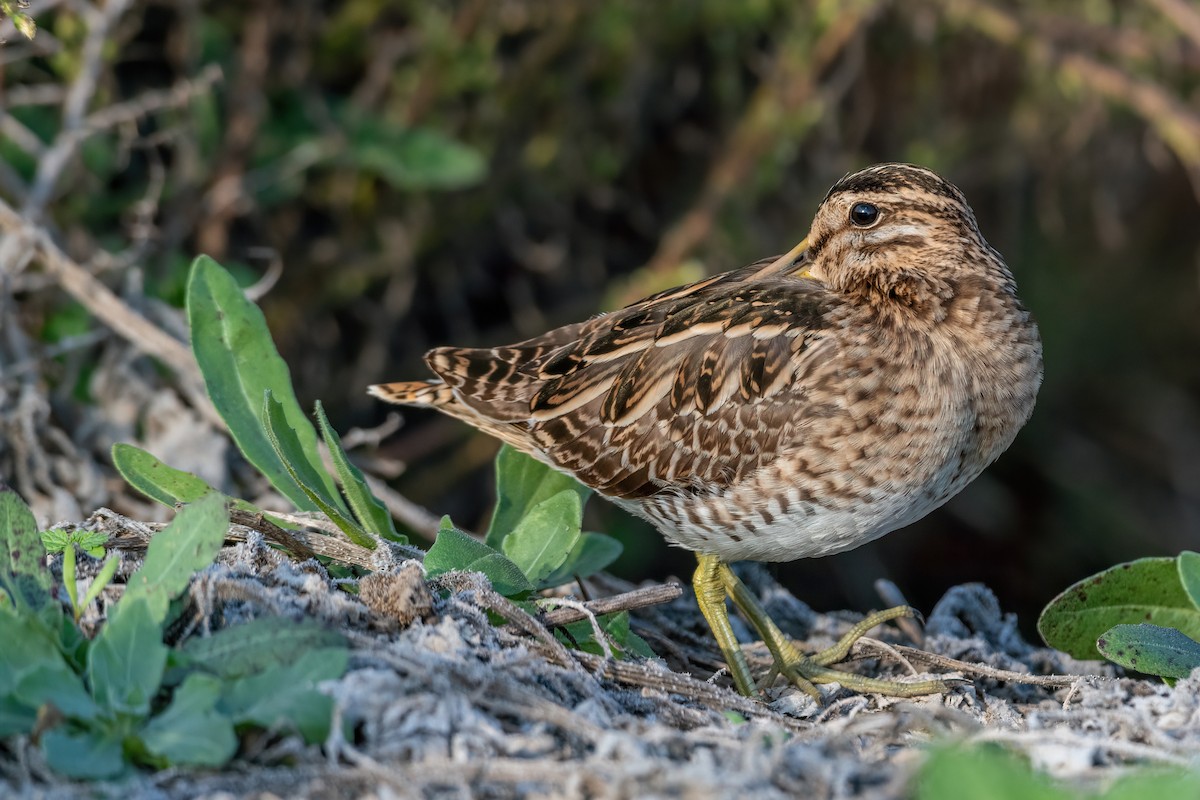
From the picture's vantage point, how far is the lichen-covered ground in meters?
1.85

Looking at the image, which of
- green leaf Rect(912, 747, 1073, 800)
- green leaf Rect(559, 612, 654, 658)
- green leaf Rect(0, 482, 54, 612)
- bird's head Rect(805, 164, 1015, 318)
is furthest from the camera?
bird's head Rect(805, 164, 1015, 318)

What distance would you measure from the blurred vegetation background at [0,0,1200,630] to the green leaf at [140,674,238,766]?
1656 millimetres

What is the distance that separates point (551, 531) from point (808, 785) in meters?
1.22

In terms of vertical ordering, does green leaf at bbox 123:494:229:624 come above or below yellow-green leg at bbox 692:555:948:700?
above


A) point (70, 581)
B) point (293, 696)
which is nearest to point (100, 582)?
point (70, 581)

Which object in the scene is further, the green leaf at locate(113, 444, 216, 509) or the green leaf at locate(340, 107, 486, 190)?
the green leaf at locate(340, 107, 486, 190)

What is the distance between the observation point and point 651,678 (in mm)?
2428

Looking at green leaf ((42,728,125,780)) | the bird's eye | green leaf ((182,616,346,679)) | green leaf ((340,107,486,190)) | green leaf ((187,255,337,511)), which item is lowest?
green leaf ((42,728,125,780))

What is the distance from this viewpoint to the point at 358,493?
2.90 metres

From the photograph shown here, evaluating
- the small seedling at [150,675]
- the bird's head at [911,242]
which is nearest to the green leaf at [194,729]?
the small seedling at [150,675]

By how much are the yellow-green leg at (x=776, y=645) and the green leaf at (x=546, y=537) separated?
459mm

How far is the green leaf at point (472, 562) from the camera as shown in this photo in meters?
2.63

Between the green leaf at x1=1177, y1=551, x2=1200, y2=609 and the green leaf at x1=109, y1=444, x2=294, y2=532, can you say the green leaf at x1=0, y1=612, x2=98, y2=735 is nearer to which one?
the green leaf at x1=109, y1=444, x2=294, y2=532

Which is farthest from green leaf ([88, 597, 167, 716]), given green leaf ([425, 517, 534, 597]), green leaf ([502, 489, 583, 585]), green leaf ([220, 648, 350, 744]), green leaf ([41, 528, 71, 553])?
green leaf ([502, 489, 583, 585])
